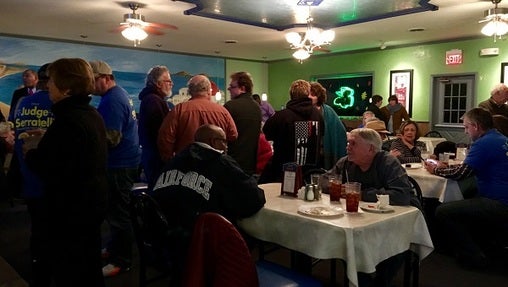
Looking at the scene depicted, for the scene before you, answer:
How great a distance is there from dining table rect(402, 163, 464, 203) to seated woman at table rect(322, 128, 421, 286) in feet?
4.39

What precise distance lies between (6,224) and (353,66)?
26.6 feet

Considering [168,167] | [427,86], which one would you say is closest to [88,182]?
[168,167]

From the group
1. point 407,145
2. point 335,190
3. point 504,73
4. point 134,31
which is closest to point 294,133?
point 335,190

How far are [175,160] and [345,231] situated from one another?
3.17 feet

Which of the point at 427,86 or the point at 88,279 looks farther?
the point at 427,86

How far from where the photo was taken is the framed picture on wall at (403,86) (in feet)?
30.6

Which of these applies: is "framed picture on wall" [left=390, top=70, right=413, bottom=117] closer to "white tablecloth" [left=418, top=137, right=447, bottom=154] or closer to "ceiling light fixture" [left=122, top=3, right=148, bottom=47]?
"white tablecloth" [left=418, top=137, right=447, bottom=154]

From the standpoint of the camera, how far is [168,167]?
7.62 feet

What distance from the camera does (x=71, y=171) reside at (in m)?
1.95

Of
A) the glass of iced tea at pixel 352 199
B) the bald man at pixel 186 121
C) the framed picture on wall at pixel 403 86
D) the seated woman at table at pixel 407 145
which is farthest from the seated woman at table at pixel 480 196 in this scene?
the framed picture on wall at pixel 403 86

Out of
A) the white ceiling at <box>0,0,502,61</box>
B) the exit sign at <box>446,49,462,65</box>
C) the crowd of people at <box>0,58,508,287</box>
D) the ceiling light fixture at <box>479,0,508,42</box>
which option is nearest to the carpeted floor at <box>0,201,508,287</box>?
the crowd of people at <box>0,58,508,287</box>

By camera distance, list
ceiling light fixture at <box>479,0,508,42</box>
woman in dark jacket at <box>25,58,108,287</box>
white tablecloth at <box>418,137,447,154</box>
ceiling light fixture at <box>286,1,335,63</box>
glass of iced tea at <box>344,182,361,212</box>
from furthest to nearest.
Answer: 1. white tablecloth at <box>418,137,447,154</box>
2. ceiling light fixture at <box>286,1,335,63</box>
3. ceiling light fixture at <box>479,0,508,42</box>
4. glass of iced tea at <box>344,182,361,212</box>
5. woman in dark jacket at <box>25,58,108,287</box>

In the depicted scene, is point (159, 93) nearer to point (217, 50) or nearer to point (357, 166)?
point (357, 166)

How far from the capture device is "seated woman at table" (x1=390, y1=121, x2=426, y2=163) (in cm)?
442
